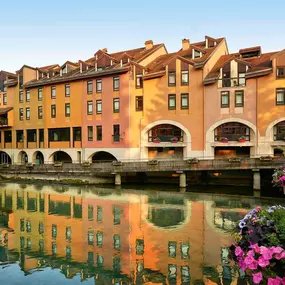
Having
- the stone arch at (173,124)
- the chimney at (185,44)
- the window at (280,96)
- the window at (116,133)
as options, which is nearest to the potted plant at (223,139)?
the stone arch at (173,124)

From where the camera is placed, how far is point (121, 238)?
16.4 m

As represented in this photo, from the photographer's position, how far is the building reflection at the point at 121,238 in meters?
11.8

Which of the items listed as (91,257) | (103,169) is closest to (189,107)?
(103,169)

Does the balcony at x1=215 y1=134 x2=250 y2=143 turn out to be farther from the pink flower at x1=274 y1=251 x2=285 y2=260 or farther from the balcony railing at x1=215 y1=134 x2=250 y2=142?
the pink flower at x1=274 y1=251 x2=285 y2=260

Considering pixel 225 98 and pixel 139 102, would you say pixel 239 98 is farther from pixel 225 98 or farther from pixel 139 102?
pixel 139 102

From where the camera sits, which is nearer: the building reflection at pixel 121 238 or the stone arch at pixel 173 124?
the building reflection at pixel 121 238

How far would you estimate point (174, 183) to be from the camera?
3856 centimetres

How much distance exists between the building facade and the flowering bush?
1243 inches

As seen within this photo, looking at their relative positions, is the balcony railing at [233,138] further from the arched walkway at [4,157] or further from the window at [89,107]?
the arched walkway at [4,157]

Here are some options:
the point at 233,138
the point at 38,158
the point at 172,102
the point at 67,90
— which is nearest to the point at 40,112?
the point at 67,90

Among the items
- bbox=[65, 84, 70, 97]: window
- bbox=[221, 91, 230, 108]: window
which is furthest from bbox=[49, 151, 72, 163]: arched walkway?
bbox=[221, 91, 230, 108]: window

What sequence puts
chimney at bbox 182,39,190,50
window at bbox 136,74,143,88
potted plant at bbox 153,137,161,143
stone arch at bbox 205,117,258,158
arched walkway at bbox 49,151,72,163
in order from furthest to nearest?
1. arched walkway at bbox 49,151,72,163
2. chimney at bbox 182,39,190,50
3. window at bbox 136,74,143,88
4. potted plant at bbox 153,137,161,143
5. stone arch at bbox 205,117,258,158

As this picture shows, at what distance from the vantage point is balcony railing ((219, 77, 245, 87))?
35.8 m

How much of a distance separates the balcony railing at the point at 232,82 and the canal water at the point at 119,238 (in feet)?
42.4
